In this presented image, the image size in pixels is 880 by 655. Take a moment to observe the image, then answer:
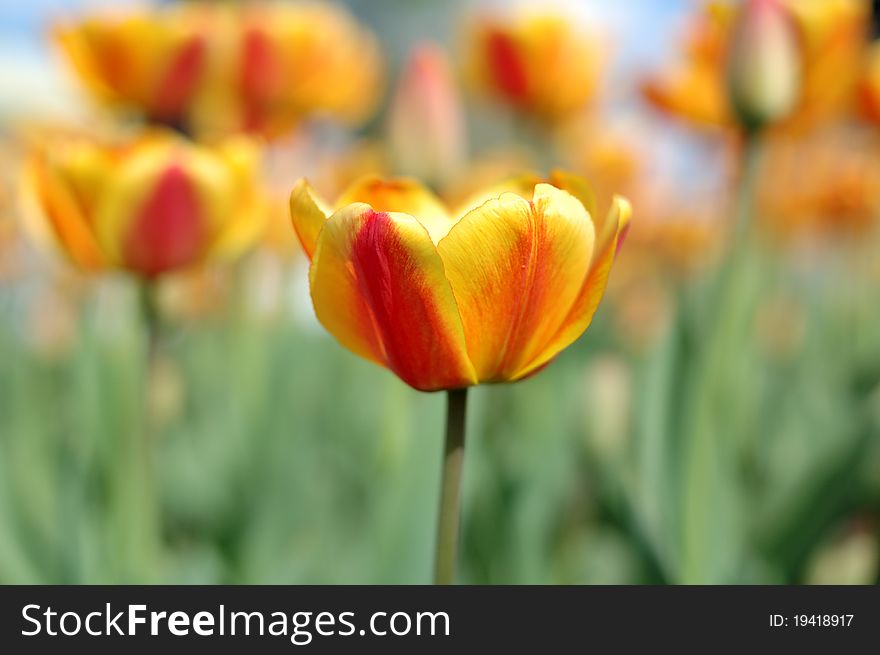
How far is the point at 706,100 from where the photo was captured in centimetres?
106

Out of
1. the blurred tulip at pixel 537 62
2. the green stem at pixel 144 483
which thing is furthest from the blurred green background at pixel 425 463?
the blurred tulip at pixel 537 62

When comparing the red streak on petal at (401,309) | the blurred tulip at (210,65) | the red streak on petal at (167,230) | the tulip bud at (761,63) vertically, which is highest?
the blurred tulip at (210,65)

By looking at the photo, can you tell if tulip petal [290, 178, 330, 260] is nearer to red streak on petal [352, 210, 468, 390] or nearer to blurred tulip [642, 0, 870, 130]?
red streak on petal [352, 210, 468, 390]

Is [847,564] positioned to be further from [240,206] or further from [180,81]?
[180,81]

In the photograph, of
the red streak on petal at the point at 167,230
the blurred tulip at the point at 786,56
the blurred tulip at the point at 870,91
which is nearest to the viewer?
the red streak on petal at the point at 167,230

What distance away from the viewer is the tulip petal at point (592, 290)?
428mm

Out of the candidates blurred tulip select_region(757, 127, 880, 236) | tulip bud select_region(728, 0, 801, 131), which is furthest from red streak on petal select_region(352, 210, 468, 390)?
blurred tulip select_region(757, 127, 880, 236)

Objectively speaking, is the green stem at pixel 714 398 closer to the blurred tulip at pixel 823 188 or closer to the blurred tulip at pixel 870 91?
the blurred tulip at pixel 870 91

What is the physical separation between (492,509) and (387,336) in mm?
→ 572

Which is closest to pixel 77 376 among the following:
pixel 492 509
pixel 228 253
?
pixel 228 253

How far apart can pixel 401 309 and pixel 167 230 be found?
1.21 feet

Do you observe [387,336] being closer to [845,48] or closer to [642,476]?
[642,476]

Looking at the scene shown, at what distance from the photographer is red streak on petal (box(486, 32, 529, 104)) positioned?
1.54m

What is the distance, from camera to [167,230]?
73 centimetres
